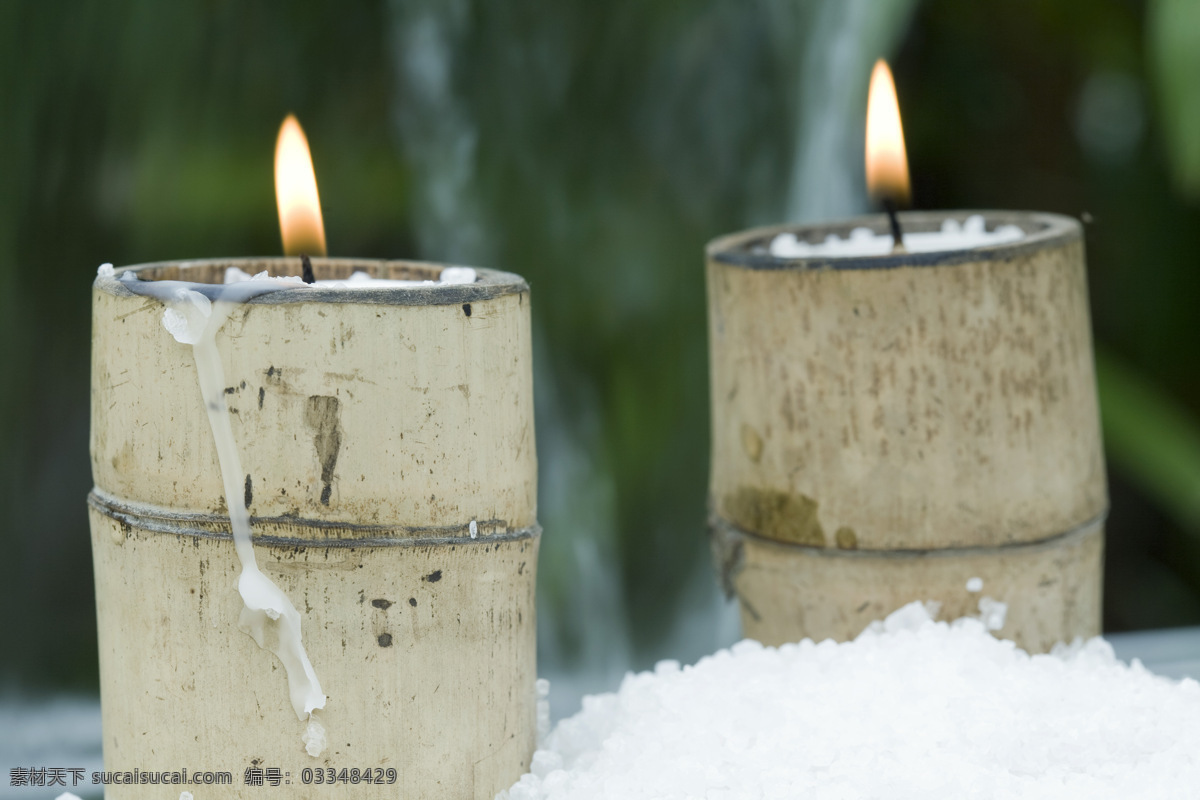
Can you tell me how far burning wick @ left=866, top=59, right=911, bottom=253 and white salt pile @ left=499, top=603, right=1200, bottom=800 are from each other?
36cm

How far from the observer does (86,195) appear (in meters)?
1.85

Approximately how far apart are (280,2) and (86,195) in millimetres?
427

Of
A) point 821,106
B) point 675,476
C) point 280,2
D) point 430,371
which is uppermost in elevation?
point 280,2

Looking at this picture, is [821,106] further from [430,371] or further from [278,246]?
[430,371]

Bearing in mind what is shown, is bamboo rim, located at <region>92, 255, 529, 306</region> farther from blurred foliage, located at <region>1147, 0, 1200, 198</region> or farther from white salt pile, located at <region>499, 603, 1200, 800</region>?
blurred foliage, located at <region>1147, 0, 1200, 198</region>

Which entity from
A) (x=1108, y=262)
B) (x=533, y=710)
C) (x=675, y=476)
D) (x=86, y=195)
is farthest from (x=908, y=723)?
(x=1108, y=262)

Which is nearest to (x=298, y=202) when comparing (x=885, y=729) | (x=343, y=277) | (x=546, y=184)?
(x=343, y=277)

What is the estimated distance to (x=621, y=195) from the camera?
210 centimetres

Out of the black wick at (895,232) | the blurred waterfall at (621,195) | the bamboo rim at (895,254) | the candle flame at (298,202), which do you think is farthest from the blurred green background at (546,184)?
the candle flame at (298,202)

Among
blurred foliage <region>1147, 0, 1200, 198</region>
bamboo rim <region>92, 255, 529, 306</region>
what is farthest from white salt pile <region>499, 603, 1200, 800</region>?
blurred foliage <region>1147, 0, 1200, 198</region>

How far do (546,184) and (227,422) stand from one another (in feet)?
4.90

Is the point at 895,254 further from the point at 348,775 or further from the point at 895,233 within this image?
the point at 348,775

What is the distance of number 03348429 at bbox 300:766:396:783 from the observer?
652mm

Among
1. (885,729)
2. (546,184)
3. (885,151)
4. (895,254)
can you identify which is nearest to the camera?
(885,729)
